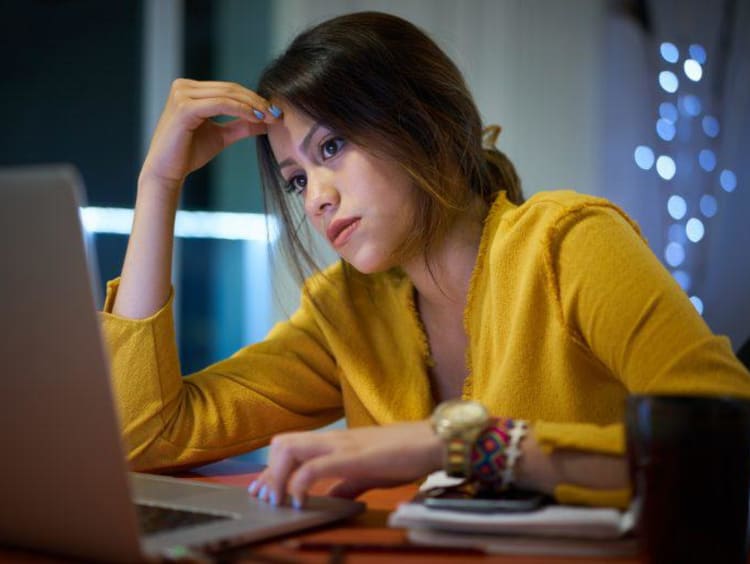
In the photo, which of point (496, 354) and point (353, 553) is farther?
point (496, 354)

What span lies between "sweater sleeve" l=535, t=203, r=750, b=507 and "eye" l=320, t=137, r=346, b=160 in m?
0.32

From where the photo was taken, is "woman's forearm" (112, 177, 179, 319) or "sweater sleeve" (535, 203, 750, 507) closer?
"sweater sleeve" (535, 203, 750, 507)

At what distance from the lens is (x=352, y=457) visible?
831 mm

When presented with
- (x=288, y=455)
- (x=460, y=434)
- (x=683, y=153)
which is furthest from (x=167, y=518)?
(x=683, y=153)

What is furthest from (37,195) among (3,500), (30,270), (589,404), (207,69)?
(207,69)

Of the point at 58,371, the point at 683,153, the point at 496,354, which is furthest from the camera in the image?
the point at 683,153

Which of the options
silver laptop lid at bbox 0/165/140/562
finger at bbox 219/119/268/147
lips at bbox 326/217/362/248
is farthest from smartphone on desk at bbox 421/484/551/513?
finger at bbox 219/119/268/147

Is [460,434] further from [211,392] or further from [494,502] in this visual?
[211,392]

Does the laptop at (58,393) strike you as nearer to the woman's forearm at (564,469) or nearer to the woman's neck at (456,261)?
the woman's forearm at (564,469)

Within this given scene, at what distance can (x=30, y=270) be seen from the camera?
62 cm

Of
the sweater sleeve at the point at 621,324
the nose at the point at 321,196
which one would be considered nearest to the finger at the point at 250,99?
the nose at the point at 321,196

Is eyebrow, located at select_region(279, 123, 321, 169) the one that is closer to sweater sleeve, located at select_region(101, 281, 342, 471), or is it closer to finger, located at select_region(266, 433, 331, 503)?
sweater sleeve, located at select_region(101, 281, 342, 471)

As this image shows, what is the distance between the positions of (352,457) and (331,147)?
562 mm

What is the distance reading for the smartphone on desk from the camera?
2.47ft
